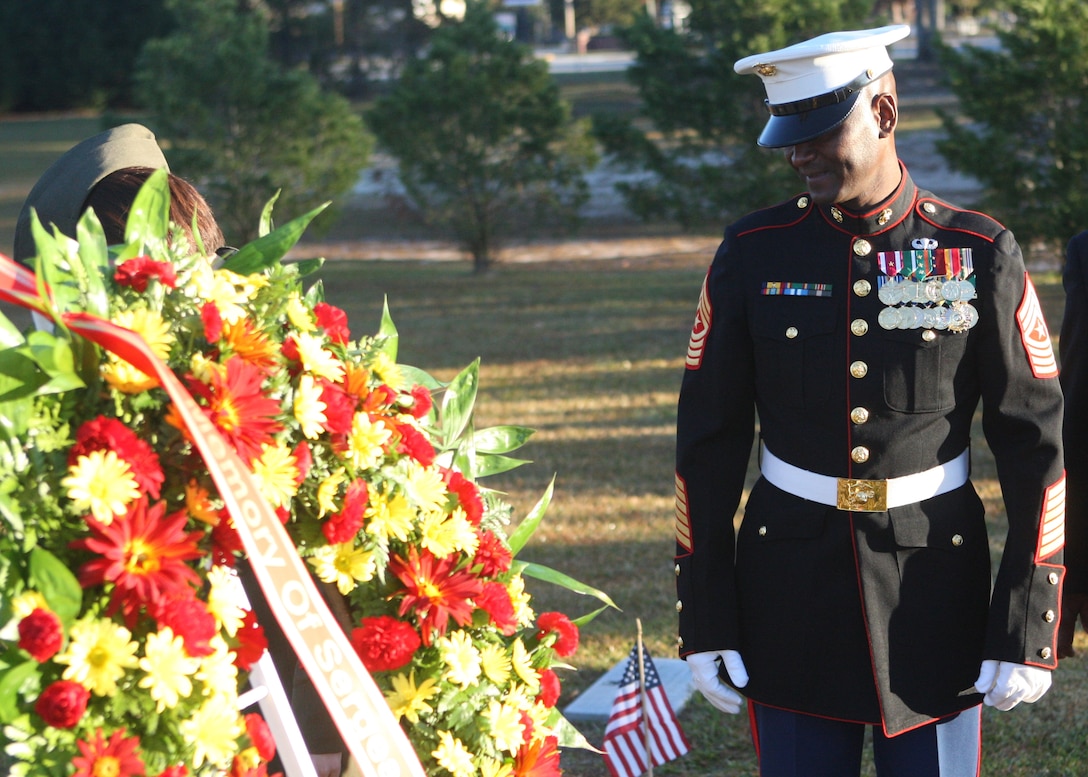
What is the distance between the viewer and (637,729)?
3475 millimetres

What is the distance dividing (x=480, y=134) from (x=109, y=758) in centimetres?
1578

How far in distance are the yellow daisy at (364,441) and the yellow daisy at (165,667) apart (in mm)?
402

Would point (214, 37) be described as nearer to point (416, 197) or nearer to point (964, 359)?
point (416, 197)

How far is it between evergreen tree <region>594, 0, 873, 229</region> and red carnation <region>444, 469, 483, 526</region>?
12.0 meters

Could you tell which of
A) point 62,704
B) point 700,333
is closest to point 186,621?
point 62,704

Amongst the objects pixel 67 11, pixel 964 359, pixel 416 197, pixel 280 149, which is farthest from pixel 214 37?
pixel 67 11

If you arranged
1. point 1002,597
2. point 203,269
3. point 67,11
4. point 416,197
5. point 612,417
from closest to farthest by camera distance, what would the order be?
point 203,269 < point 1002,597 < point 612,417 < point 416,197 < point 67,11

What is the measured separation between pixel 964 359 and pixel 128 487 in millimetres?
1531

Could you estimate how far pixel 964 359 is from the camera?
236 centimetres

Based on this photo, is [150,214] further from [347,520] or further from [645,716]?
[645,716]

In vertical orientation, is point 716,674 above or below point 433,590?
below

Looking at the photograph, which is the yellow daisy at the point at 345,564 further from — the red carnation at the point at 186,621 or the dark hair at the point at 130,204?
the dark hair at the point at 130,204

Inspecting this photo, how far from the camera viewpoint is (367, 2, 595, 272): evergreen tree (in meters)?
16.8

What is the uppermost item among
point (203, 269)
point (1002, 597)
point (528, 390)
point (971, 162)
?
point (203, 269)
